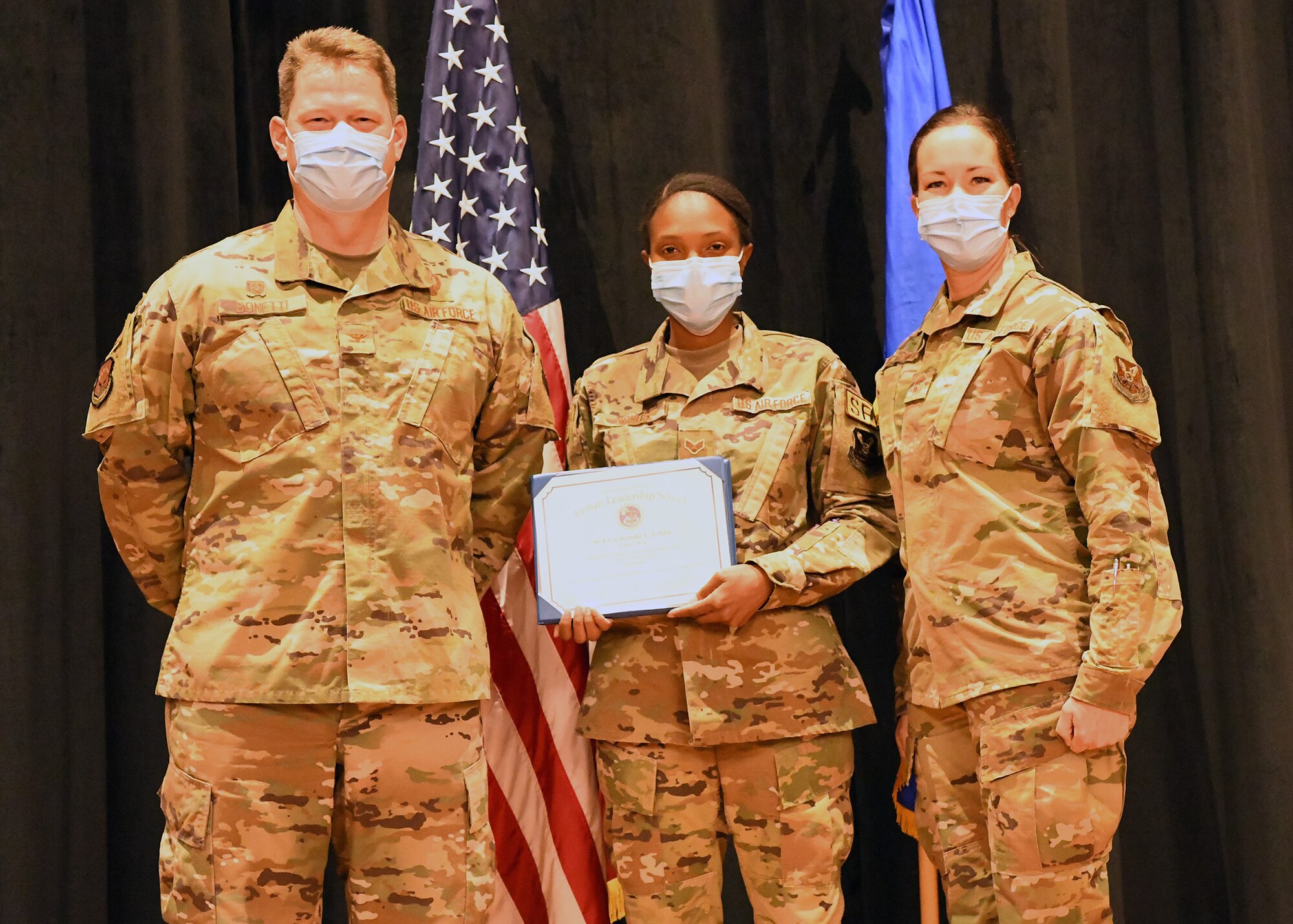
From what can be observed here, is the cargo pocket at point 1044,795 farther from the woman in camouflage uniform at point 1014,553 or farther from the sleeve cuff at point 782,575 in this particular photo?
the sleeve cuff at point 782,575

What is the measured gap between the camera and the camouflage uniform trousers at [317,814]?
2246 mm

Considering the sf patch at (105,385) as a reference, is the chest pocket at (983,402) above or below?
below

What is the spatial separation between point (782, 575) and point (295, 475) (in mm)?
967

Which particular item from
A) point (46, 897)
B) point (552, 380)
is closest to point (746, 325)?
point (552, 380)

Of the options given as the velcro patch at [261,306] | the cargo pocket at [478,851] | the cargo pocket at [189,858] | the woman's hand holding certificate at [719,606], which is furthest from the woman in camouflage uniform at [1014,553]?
the cargo pocket at [189,858]

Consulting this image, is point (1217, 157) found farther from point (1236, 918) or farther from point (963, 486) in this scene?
point (1236, 918)

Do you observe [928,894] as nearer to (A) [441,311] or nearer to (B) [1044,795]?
(B) [1044,795]

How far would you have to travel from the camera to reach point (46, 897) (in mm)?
3131

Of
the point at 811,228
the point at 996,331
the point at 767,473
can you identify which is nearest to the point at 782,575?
the point at 767,473

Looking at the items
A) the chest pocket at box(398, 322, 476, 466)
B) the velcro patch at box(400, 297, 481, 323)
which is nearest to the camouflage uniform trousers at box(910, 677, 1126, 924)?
the chest pocket at box(398, 322, 476, 466)

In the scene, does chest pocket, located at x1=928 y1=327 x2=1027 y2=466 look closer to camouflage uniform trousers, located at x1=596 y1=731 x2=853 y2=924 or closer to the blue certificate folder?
the blue certificate folder

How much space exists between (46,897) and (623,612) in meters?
1.66

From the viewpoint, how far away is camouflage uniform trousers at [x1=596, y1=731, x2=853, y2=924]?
8.55 ft

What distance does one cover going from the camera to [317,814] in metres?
2.29
